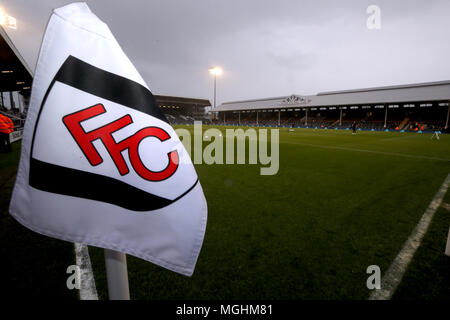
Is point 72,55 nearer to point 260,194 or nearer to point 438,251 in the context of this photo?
point 438,251

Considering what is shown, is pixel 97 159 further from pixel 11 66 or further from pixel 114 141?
pixel 11 66

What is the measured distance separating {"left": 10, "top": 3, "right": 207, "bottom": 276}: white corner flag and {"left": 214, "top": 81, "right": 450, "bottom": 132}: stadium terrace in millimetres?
32396

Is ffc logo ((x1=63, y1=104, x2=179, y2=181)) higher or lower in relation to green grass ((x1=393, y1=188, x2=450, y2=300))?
higher

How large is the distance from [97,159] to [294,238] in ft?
7.89

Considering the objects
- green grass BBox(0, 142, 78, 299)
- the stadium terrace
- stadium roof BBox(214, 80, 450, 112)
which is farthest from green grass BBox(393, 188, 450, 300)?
stadium roof BBox(214, 80, 450, 112)

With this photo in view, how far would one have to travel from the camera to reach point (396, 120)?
36.6 metres

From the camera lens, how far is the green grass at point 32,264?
1.75 meters

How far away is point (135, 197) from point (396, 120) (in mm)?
46571

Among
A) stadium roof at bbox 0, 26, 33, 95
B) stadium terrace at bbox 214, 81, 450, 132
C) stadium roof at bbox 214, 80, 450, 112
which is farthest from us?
stadium terrace at bbox 214, 81, 450, 132

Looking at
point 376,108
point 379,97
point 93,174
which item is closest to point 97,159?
point 93,174

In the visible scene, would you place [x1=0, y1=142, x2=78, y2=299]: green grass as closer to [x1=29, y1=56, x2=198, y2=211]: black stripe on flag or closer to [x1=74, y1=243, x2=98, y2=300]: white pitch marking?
[x1=74, y1=243, x2=98, y2=300]: white pitch marking

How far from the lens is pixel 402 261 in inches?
85.7

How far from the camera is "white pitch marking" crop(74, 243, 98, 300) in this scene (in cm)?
173

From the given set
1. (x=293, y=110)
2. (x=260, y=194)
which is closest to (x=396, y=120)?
(x=293, y=110)
